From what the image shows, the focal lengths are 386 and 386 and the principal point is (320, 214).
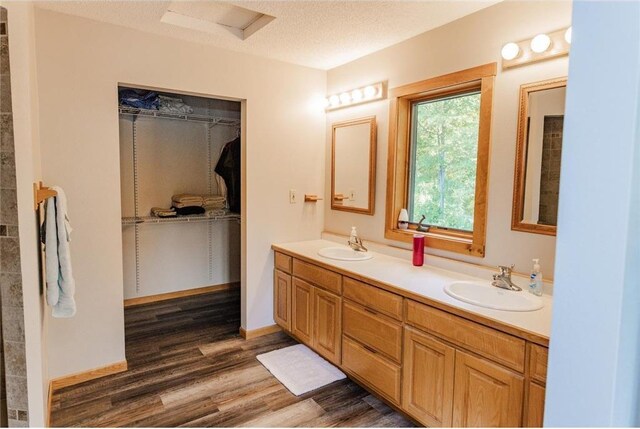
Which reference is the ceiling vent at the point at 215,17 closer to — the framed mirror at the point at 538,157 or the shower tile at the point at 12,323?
the framed mirror at the point at 538,157

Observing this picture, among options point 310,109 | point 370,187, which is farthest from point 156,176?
point 370,187

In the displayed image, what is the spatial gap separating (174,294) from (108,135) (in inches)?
87.2

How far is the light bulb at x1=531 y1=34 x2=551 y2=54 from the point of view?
6.22 feet

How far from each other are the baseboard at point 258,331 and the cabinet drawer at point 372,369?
1.01 m

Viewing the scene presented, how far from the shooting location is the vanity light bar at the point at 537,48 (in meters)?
1.86

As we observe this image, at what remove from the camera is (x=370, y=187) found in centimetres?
304

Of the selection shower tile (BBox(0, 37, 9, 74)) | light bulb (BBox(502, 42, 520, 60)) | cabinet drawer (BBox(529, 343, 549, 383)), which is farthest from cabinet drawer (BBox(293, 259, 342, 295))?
shower tile (BBox(0, 37, 9, 74))

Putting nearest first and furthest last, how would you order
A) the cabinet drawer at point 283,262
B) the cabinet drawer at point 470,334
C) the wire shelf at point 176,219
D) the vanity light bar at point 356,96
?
the cabinet drawer at point 470,334 < the vanity light bar at point 356,96 < the cabinet drawer at point 283,262 < the wire shelf at point 176,219

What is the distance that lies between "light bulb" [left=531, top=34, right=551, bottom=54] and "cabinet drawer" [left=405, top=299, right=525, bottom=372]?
54.5 inches

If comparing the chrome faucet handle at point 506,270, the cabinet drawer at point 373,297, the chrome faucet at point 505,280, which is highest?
the chrome faucet handle at point 506,270

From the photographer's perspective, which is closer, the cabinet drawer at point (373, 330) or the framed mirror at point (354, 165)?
the cabinet drawer at point (373, 330)

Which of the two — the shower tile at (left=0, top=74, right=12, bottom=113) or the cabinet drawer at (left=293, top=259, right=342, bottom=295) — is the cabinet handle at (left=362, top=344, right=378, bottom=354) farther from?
the shower tile at (left=0, top=74, right=12, bottom=113)

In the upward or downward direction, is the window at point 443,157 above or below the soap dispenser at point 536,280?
above

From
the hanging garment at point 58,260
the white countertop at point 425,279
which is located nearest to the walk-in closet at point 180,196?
the white countertop at point 425,279
